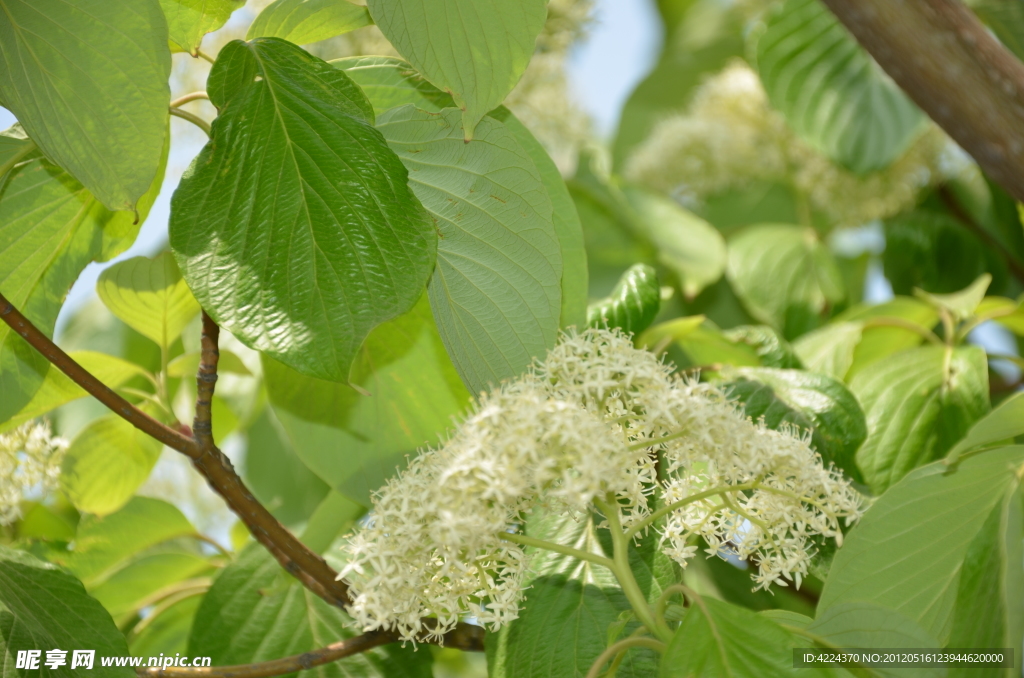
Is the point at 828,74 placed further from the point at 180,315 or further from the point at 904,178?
the point at 180,315

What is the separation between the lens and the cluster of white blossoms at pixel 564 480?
0.33 m

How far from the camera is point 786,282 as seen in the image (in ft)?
2.93

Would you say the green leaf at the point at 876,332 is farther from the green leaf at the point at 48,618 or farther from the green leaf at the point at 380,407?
the green leaf at the point at 48,618

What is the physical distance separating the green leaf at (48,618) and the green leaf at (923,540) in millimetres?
374

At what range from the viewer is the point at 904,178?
3.26 feet

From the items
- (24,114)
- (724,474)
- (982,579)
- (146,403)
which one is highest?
(24,114)

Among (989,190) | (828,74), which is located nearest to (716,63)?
(828,74)

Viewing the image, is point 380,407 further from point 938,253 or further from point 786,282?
point 938,253

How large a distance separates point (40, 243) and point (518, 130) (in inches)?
10.8

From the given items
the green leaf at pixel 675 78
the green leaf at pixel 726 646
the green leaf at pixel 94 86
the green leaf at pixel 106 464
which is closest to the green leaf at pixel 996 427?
the green leaf at pixel 726 646

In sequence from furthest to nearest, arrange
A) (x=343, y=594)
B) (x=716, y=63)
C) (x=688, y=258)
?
(x=716, y=63) < (x=688, y=258) < (x=343, y=594)

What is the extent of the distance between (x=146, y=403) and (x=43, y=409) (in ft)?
0.21

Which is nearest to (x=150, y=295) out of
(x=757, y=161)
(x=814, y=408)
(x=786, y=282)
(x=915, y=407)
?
(x=814, y=408)

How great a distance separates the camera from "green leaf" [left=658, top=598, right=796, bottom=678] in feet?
1.05
